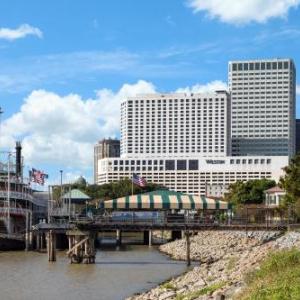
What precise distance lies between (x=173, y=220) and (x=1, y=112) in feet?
162

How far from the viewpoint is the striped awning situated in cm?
7006

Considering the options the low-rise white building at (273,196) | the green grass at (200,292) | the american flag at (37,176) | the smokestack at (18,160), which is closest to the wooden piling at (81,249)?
the green grass at (200,292)

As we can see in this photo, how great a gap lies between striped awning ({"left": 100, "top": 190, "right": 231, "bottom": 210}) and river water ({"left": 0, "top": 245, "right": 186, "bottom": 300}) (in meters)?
5.10

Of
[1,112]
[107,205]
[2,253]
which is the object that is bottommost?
[2,253]

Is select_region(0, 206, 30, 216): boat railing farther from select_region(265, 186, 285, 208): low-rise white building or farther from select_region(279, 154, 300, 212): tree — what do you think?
select_region(265, 186, 285, 208): low-rise white building

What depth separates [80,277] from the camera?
175 ft

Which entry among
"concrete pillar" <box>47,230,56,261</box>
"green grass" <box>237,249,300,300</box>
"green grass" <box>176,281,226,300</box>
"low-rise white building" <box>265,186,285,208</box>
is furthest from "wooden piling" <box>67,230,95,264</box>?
"low-rise white building" <box>265,186,285,208</box>

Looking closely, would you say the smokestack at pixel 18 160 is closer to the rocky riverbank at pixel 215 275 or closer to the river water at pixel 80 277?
the river water at pixel 80 277

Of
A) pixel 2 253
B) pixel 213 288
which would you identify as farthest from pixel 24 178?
pixel 213 288

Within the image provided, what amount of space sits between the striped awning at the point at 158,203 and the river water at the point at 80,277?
5.10 meters

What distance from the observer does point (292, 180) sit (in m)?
84.0

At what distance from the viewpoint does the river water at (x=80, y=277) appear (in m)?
44.5

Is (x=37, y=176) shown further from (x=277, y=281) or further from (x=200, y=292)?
(x=277, y=281)

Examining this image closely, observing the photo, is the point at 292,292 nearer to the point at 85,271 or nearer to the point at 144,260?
the point at 85,271
